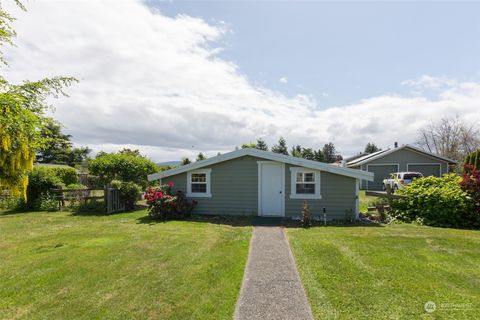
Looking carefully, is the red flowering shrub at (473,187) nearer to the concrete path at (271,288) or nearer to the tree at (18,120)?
the concrete path at (271,288)

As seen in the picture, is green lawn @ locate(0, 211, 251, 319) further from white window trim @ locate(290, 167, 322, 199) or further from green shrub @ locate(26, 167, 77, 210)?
green shrub @ locate(26, 167, 77, 210)

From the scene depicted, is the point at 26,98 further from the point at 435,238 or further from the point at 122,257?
the point at 435,238

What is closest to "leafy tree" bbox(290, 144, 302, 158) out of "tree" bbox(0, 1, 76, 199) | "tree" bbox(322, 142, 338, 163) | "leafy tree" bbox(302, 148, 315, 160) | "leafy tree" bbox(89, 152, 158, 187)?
"leafy tree" bbox(302, 148, 315, 160)

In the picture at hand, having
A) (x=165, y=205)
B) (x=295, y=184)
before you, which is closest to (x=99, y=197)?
(x=165, y=205)

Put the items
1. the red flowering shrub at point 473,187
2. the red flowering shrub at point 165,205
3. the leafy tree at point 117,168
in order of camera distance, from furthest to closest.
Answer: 1. the leafy tree at point 117,168
2. the red flowering shrub at point 165,205
3. the red flowering shrub at point 473,187

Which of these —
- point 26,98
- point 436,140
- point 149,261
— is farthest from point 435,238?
point 436,140

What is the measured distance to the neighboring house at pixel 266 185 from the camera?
10695 mm

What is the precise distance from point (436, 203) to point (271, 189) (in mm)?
6290

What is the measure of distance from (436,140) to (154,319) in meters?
43.9

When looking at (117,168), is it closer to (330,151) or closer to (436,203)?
(436,203)

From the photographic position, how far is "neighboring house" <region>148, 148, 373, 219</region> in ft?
35.1

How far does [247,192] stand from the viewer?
38.1ft

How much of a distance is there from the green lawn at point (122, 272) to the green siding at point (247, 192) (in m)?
2.58

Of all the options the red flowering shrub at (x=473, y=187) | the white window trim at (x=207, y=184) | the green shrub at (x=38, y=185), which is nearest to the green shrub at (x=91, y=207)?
the green shrub at (x=38, y=185)
